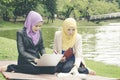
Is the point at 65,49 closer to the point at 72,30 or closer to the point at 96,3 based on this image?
the point at 72,30

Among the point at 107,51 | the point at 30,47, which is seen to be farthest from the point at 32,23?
the point at 107,51

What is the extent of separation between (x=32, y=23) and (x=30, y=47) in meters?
0.46

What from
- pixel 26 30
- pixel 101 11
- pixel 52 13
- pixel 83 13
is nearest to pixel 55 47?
pixel 26 30

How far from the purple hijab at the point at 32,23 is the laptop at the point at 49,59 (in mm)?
597

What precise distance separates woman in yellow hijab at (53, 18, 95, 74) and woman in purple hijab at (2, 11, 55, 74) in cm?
36

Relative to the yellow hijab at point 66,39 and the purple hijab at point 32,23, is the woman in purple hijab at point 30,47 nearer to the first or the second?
the purple hijab at point 32,23

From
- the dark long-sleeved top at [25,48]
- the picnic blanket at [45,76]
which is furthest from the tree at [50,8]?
the picnic blanket at [45,76]

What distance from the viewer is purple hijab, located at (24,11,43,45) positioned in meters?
7.05

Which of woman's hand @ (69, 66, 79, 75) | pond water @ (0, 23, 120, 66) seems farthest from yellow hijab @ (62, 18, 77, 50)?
pond water @ (0, 23, 120, 66)

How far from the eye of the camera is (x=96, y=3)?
99250mm

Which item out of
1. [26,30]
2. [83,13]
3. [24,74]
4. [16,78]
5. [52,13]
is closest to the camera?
[16,78]

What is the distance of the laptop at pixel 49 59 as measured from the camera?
667 cm

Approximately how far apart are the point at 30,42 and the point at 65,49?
69cm

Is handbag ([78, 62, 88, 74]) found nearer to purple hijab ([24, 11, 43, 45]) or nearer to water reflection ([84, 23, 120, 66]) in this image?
purple hijab ([24, 11, 43, 45])
